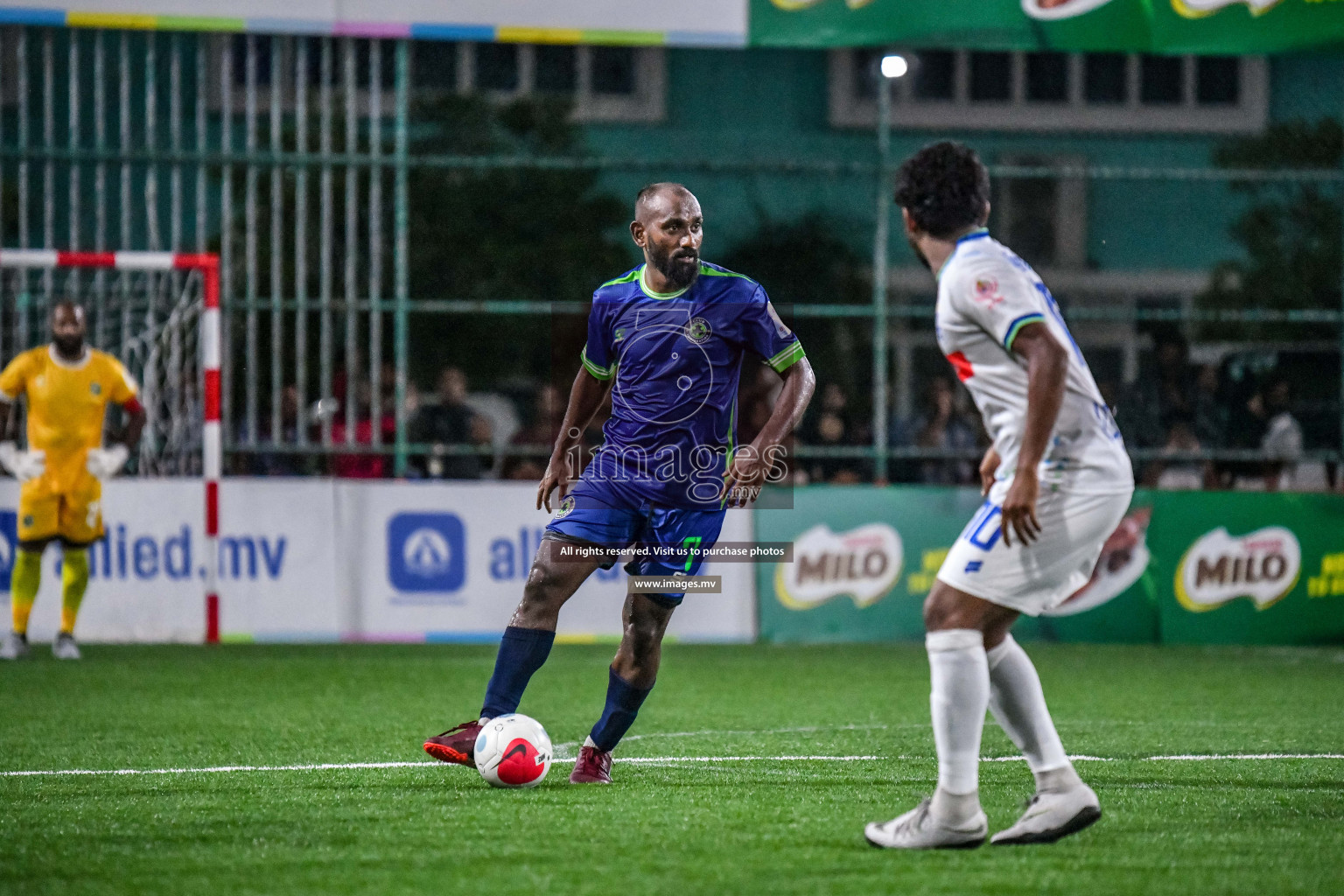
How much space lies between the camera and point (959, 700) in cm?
466

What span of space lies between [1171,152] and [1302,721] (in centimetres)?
1424

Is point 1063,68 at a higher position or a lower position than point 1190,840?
higher

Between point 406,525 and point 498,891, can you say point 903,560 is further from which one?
point 498,891

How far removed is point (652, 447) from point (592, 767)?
1127 mm

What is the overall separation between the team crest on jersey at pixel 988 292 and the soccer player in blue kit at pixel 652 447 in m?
1.48

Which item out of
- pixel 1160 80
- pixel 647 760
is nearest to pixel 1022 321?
pixel 647 760

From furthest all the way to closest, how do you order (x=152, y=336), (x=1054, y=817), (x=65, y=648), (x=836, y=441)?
1. (x=836, y=441)
2. (x=152, y=336)
3. (x=65, y=648)
4. (x=1054, y=817)

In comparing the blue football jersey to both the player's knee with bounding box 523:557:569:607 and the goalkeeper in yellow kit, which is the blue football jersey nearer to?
the player's knee with bounding box 523:557:569:607

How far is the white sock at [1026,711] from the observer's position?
15.9 ft

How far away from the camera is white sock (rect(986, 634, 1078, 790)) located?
486cm

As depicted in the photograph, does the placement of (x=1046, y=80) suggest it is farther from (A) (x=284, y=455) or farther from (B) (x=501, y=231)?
(A) (x=284, y=455)

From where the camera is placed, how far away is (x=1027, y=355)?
4.58 meters

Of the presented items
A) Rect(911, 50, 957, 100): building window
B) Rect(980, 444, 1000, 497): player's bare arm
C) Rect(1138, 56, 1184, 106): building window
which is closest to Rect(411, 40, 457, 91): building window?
Rect(911, 50, 957, 100): building window

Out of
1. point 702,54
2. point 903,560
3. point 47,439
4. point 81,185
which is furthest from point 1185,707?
point 702,54
